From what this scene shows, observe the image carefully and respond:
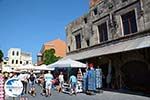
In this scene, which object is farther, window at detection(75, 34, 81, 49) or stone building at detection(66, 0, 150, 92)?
window at detection(75, 34, 81, 49)

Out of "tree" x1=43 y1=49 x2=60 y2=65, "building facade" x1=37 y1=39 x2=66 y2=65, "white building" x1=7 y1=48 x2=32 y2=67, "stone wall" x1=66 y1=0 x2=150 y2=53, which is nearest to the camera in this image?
"stone wall" x1=66 y1=0 x2=150 y2=53

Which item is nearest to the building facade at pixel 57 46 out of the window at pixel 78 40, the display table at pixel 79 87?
the window at pixel 78 40

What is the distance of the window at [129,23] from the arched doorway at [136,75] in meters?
2.51

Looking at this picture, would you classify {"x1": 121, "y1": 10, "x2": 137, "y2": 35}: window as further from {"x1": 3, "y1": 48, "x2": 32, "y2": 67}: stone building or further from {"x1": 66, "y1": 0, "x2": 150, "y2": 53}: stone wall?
{"x1": 3, "y1": 48, "x2": 32, "y2": 67}: stone building

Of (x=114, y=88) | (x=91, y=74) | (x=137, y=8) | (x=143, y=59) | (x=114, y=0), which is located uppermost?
(x=114, y=0)

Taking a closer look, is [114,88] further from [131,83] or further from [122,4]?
[122,4]

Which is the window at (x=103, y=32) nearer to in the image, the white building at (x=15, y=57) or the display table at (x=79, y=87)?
the display table at (x=79, y=87)

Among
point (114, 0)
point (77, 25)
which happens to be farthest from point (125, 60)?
point (77, 25)

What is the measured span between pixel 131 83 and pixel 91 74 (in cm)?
359

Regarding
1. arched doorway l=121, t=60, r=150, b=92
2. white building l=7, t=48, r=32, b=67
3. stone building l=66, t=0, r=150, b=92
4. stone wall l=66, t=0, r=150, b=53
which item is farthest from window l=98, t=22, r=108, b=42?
white building l=7, t=48, r=32, b=67

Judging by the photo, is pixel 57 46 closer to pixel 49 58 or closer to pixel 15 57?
pixel 49 58

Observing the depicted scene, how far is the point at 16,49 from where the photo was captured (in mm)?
80938

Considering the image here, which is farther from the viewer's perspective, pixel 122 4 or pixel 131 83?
pixel 122 4

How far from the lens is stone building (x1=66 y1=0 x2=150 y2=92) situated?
1451 centimetres
